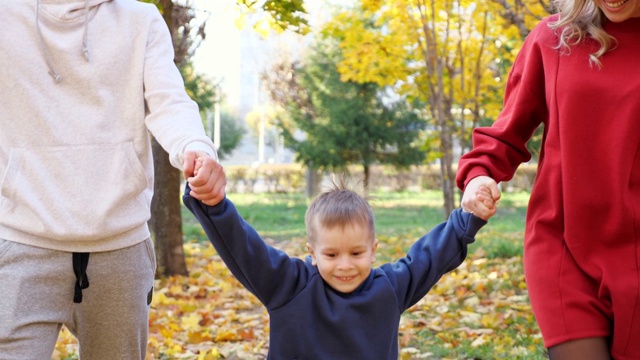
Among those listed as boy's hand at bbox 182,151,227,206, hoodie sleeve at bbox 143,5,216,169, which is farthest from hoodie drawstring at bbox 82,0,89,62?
boy's hand at bbox 182,151,227,206

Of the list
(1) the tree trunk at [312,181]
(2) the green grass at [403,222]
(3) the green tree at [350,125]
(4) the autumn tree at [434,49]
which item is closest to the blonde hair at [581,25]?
(4) the autumn tree at [434,49]

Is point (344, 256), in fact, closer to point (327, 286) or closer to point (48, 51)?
point (327, 286)

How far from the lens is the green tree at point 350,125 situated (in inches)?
975

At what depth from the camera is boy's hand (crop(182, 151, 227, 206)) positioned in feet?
8.51

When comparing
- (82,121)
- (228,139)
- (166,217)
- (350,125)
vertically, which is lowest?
(228,139)

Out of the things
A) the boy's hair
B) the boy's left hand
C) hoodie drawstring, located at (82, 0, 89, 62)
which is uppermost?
hoodie drawstring, located at (82, 0, 89, 62)

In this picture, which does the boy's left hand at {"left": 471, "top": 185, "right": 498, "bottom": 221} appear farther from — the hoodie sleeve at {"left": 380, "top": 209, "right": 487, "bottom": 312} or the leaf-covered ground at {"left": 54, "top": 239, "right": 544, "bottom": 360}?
the leaf-covered ground at {"left": 54, "top": 239, "right": 544, "bottom": 360}

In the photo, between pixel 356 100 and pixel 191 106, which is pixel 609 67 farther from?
pixel 356 100

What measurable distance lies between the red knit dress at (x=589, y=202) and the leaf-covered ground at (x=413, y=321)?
9.99ft

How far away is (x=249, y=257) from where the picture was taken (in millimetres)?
2836

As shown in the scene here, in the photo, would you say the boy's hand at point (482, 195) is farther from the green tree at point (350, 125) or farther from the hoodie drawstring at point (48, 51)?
the green tree at point (350, 125)

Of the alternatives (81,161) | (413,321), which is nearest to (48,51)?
(81,161)

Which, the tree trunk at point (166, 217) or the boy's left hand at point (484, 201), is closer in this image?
the boy's left hand at point (484, 201)

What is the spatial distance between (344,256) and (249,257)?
30cm
